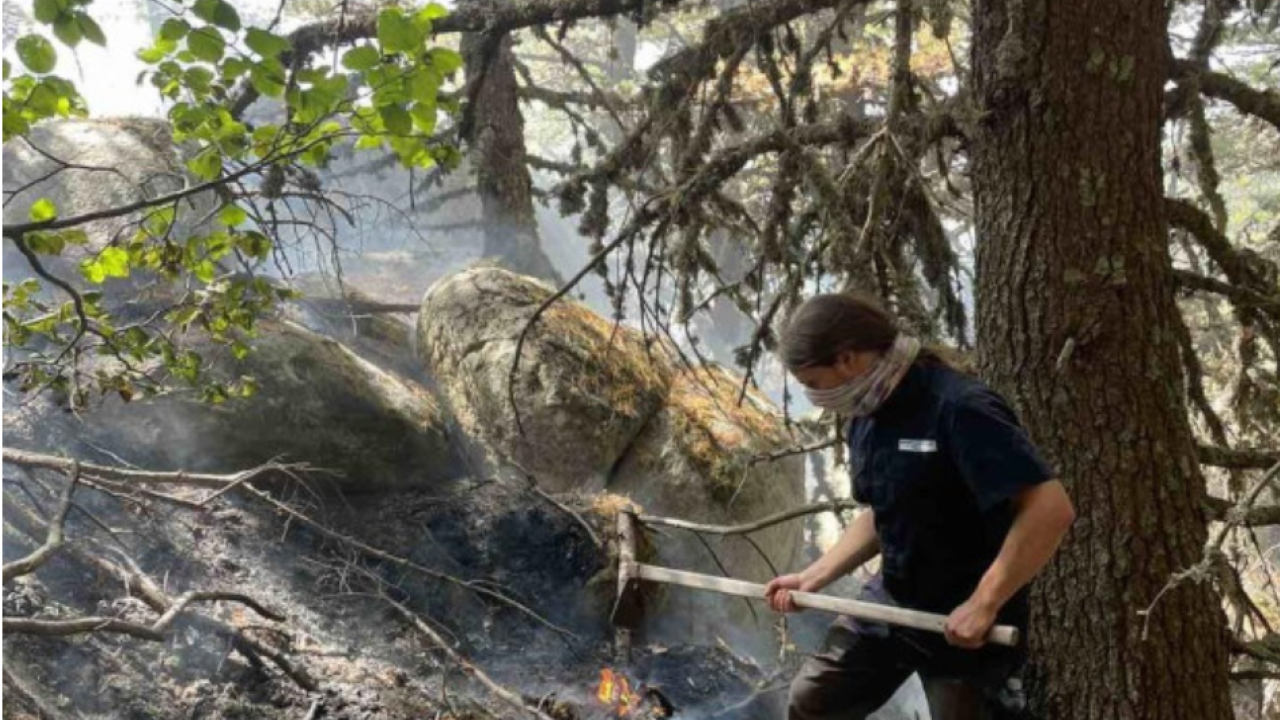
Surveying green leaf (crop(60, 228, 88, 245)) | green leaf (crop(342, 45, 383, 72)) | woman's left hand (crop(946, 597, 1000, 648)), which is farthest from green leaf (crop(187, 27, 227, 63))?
woman's left hand (crop(946, 597, 1000, 648))

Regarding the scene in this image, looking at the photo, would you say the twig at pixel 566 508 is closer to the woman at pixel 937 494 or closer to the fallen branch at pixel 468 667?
the fallen branch at pixel 468 667

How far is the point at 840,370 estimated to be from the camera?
2.80 metres

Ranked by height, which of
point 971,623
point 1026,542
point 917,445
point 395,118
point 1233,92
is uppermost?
point 1233,92

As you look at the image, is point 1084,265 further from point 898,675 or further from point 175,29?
point 175,29

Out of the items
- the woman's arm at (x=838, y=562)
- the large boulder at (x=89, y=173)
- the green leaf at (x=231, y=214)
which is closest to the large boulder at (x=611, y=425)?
the large boulder at (x=89, y=173)

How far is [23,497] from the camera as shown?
4738 mm

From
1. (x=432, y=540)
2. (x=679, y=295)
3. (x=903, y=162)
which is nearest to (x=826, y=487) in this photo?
(x=432, y=540)

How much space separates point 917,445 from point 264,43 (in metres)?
2.17

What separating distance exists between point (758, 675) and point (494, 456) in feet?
9.46

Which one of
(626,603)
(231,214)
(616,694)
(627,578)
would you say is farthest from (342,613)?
(231,214)

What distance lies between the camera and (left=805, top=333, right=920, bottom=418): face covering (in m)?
2.77

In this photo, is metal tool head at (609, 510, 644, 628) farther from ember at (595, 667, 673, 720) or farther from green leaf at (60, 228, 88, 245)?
green leaf at (60, 228, 88, 245)

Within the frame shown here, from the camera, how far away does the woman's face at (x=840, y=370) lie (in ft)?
9.13

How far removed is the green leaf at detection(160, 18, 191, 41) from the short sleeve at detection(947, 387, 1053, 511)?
2.31 m
